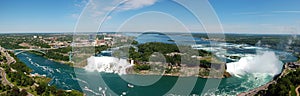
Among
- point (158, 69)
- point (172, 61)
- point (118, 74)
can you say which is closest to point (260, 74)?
point (172, 61)

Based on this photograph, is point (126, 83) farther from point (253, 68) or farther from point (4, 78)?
point (253, 68)

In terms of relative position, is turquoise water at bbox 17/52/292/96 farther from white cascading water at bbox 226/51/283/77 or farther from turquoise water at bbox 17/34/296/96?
white cascading water at bbox 226/51/283/77

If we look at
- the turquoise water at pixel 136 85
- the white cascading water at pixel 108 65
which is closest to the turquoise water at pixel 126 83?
the turquoise water at pixel 136 85

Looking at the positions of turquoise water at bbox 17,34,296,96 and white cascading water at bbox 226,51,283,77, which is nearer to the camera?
turquoise water at bbox 17,34,296,96

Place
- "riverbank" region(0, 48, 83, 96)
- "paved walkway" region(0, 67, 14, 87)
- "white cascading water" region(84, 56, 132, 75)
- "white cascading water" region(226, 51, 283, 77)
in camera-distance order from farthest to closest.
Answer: "white cascading water" region(226, 51, 283, 77), "white cascading water" region(84, 56, 132, 75), "paved walkway" region(0, 67, 14, 87), "riverbank" region(0, 48, 83, 96)

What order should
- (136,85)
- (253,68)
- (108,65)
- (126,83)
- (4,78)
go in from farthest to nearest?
(253,68)
(108,65)
(4,78)
(126,83)
(136,85)

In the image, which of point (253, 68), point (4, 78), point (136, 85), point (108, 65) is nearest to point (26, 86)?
point (4, 78)

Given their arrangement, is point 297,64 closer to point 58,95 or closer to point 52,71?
point 58,95

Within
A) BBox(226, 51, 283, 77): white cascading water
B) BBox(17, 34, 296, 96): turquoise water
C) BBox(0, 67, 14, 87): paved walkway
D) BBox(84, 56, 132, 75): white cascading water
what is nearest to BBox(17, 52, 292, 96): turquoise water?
BBox(17, 34, 296, 96): turquoise water

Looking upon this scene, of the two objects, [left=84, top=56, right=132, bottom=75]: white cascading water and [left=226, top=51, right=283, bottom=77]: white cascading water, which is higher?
[left=84, top=56, right=132, bottom=75]: white cascading water

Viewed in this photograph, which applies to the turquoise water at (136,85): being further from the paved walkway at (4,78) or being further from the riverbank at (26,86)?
the paved walkway at (4,78)
